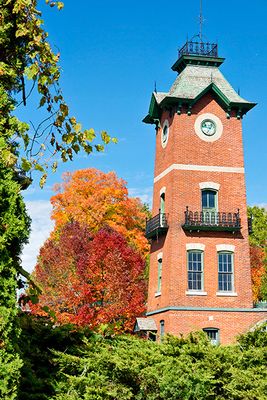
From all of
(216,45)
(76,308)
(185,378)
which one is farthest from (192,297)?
(185,378)

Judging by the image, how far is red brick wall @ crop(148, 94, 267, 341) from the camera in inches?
1185

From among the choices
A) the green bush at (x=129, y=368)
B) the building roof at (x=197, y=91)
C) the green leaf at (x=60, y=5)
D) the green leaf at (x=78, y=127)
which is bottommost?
the green bush at (x=129, y=368)

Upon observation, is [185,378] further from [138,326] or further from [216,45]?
[216,45]

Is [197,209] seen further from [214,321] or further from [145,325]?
[145,325]

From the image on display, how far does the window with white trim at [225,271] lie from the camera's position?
3077cm

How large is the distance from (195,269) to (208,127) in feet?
26.8

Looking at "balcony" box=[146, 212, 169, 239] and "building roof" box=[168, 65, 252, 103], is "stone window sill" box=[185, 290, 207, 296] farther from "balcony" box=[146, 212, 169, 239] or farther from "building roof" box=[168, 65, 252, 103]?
"building roof" box=[168, 65, 252, 103]

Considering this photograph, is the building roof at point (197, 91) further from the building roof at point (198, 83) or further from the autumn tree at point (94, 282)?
the autumn tree at point (94, 282)

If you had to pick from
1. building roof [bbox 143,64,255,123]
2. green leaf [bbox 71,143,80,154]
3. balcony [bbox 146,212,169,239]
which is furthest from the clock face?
green leaf [bbox 71,143,80,154]

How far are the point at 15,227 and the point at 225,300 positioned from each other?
25.5 m

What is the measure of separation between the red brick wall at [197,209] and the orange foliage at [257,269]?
2143 centimetres

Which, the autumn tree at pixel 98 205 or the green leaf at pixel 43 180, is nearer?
the green leaf at pixel 43 180

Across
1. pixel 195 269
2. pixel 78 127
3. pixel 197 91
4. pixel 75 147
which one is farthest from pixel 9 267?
pixel 197 91

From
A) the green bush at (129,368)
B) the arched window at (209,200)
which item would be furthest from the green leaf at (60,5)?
the arched window at (209,200)
